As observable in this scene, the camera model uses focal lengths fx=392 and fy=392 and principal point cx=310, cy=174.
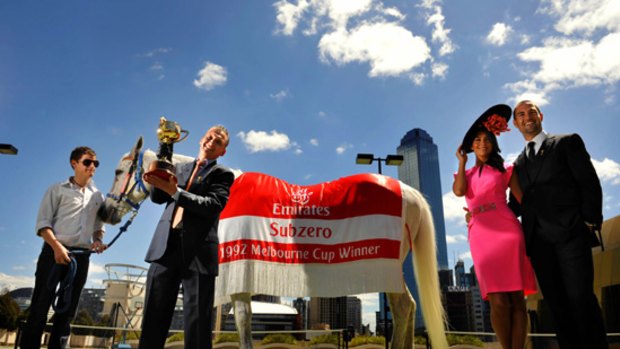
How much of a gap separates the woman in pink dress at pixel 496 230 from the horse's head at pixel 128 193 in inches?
102

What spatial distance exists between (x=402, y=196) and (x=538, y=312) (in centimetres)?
739

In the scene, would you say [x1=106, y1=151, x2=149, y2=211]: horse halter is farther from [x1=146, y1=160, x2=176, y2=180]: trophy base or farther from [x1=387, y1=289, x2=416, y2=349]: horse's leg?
[x1=387, y1=289, x2=416, y2=349]: horse's leg

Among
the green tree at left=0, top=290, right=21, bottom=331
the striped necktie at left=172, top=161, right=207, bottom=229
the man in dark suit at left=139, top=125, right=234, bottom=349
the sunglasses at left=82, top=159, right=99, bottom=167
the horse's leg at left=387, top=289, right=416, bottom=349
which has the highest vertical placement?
the sunglasses at left=82, top=159, right=99, bottom=167

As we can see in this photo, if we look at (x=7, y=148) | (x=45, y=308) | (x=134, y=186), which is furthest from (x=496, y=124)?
(x=7, y=148)

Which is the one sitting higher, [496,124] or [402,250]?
[496,124]

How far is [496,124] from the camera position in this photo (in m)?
2.96

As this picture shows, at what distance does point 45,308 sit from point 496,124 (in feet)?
11.7

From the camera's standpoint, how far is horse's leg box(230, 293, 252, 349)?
137 inches

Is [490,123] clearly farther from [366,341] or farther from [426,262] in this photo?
[366,341]

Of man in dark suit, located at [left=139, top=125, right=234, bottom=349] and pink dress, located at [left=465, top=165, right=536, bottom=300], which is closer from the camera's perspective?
man in dark suit, located at [left=139, top=125, right=234, bottom=349]

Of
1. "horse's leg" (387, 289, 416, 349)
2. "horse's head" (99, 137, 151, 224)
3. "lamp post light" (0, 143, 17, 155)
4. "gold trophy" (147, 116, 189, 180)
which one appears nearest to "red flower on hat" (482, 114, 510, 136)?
"horse's leg" (387, 289, 416, 349)

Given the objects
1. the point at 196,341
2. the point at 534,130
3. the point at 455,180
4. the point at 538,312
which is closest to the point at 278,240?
the point at 455,180

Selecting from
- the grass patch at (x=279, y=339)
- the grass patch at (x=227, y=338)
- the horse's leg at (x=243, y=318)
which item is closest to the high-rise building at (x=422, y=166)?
the grass patch at (x=279, y=339)

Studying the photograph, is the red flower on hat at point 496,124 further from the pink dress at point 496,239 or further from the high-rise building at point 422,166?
the high-rise building at point 422,166
